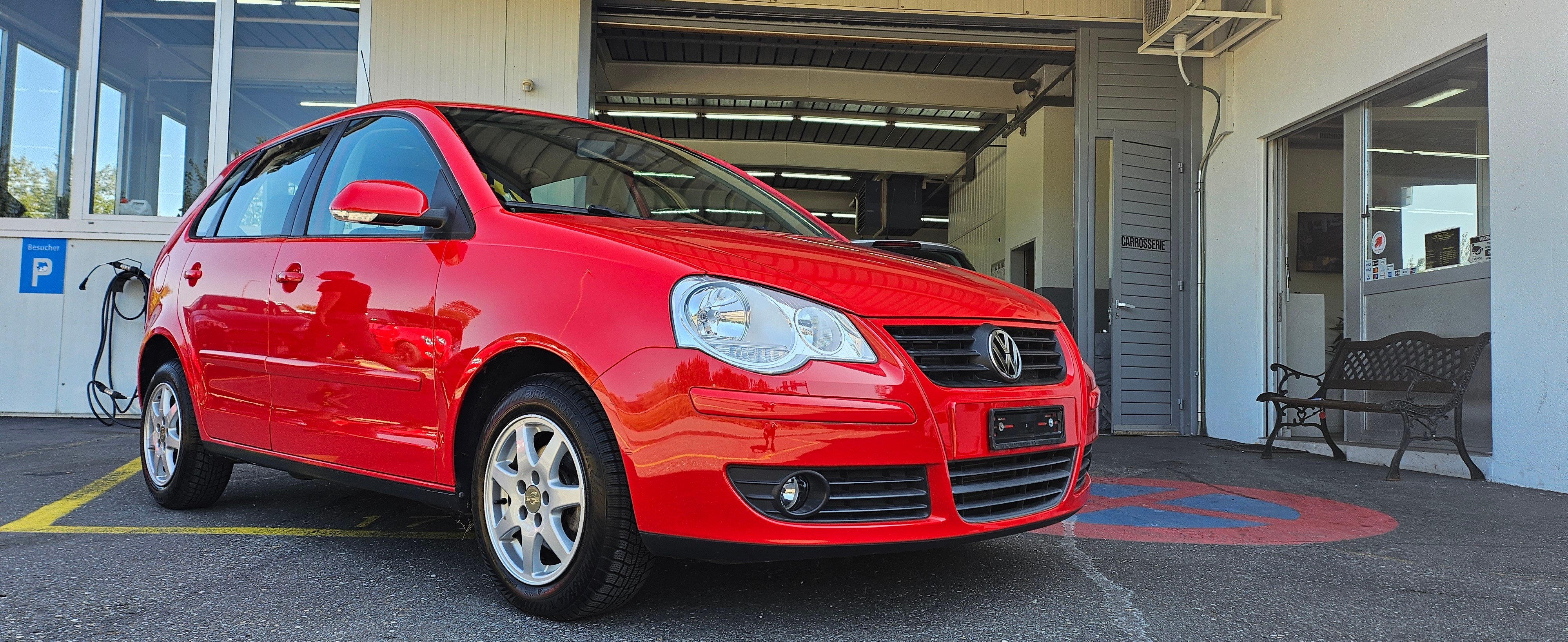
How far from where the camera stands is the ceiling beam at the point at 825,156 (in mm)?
17234

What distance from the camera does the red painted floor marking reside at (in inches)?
142

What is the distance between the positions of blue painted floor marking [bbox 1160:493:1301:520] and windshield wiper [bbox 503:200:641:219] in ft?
9.56

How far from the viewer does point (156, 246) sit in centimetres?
779

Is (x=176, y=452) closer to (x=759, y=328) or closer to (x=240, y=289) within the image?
(x=240, y=289)

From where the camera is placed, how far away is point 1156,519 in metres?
3.99

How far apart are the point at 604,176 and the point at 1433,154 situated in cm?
576

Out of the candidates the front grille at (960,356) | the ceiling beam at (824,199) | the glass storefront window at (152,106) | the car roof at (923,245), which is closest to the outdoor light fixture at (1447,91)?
the car roof at (923,245)

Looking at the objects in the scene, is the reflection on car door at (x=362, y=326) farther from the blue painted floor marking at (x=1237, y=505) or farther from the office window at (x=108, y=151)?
the office window at (x=108, y=151)

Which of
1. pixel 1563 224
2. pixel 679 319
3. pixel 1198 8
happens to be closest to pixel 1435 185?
pixel 1563 224

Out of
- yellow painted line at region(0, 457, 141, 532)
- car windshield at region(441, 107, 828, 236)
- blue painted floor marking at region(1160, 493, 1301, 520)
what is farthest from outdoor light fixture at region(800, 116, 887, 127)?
car windshield at region(441, 107, 828, 236)

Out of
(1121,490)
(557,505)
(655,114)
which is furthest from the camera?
(655,114)

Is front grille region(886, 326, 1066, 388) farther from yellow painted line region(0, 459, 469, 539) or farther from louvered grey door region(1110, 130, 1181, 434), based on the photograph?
louvered grey door region(1110, 130, 1181, 434)

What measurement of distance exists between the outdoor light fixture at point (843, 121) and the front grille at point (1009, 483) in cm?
1288

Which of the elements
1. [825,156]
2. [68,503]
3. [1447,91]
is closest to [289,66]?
[68,503]
